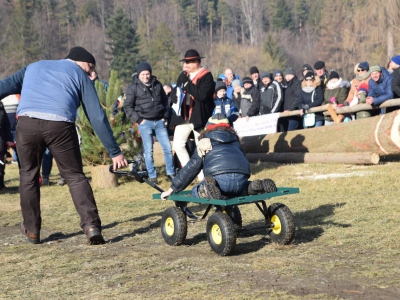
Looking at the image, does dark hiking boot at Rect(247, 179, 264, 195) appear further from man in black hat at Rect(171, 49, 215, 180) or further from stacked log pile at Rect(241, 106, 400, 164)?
stacked log pile at Rect(241, 106, 400, 164)

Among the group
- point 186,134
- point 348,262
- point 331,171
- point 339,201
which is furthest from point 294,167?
point 348,262

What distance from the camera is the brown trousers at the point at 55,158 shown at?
268 inches

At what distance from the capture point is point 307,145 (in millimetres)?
13148

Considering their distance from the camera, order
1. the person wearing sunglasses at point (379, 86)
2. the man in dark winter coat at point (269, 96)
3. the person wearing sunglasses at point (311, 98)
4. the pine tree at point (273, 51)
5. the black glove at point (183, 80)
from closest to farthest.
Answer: the black glove at point (183, 80), the person wearing sunglasses at point (379, 86), the person wearing sunglasses at point (311, 98), the man in dark winter coat at point (269, 96), the pine tree at point (273, 51)

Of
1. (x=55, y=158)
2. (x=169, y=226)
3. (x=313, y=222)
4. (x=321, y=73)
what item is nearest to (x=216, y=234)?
(x=169, y=226)

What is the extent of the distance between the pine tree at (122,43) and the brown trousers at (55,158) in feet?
224

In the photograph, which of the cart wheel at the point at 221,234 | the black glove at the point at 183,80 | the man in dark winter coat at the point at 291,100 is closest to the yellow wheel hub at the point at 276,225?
the cart wheel at the point at 221,234

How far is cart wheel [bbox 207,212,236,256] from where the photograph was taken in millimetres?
5980

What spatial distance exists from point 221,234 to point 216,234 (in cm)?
17

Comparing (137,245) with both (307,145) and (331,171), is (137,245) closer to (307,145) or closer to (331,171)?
(331,171)

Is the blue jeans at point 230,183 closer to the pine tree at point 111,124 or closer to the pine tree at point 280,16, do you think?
the pine tree at point 111,124

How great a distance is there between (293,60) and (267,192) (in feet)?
300

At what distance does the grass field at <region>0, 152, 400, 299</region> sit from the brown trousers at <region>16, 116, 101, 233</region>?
1.10 feet

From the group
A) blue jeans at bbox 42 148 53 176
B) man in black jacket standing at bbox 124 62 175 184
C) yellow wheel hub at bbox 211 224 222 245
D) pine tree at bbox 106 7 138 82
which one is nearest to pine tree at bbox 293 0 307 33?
pine tree at bbox 106 7 138 82
